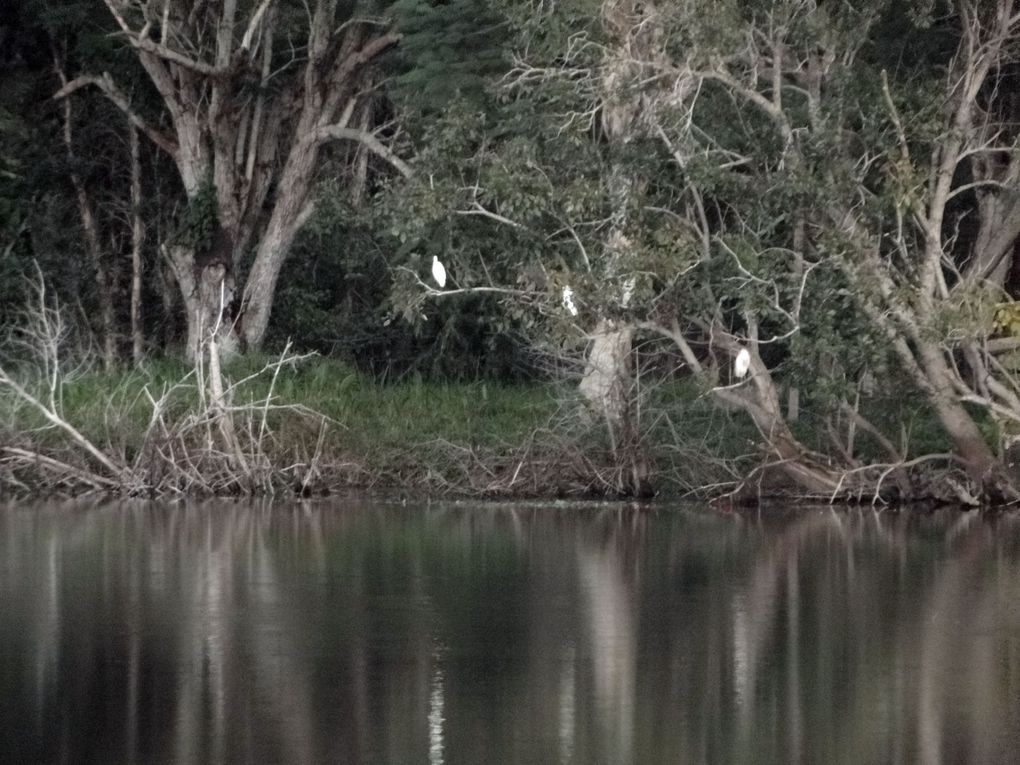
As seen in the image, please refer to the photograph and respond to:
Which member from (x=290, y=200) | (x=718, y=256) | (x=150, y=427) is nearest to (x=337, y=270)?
(x=290, y=200)

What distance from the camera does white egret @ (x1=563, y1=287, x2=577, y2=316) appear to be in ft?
64.3

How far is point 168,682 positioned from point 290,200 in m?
17.6

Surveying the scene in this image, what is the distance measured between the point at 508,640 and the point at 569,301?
796 centimetres

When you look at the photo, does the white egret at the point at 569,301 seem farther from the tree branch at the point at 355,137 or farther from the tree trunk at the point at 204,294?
the tree trunk at the point at 204,294

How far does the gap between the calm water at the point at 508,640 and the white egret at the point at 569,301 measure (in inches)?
86.6

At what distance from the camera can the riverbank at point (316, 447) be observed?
68.9ft

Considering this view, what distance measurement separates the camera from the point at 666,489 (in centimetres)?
2159

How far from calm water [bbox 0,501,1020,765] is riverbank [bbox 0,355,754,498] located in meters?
1.73

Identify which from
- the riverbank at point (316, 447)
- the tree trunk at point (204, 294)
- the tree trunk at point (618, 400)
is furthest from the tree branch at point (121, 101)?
the tree trunk at point (618, 400)

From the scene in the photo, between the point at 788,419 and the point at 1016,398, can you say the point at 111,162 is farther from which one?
the point at 1016,398

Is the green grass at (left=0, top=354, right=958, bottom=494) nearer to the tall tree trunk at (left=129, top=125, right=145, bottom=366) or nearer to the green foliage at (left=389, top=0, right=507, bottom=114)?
the green foliage at (left=389, top=0, right=507, bottom=114)

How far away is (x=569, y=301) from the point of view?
19672 millimetres

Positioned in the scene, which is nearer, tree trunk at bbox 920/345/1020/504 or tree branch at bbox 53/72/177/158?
tree trunk at bbox 920/345/1020/504

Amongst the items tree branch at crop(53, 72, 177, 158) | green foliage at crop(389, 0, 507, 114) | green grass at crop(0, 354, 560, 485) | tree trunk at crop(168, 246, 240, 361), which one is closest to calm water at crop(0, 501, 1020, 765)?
green grass at crop(0, 354, 560, 485)
